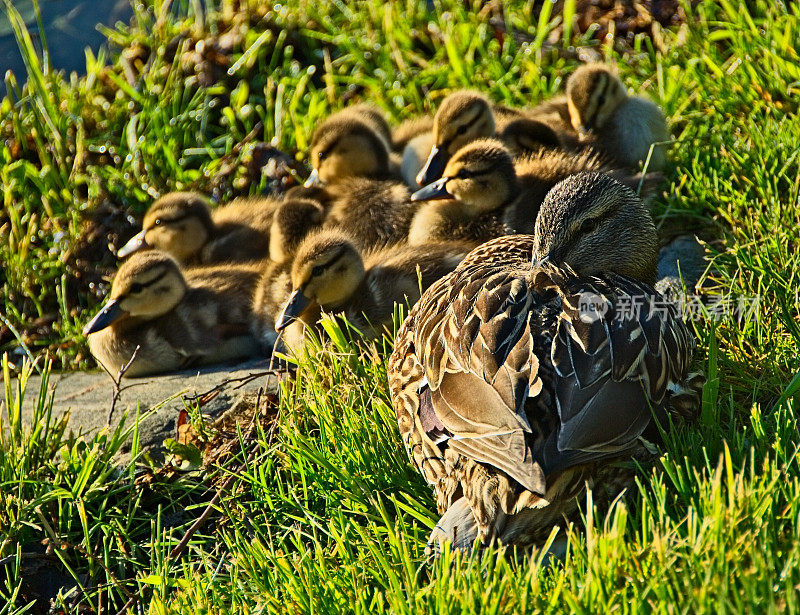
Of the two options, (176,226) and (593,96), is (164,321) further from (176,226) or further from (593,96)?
(593,96)

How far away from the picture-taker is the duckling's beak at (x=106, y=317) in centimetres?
409

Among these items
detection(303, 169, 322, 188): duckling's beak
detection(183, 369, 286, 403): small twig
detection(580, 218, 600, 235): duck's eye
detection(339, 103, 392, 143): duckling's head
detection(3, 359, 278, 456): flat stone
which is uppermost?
detection(580, 218, 600, 235): duck's eye

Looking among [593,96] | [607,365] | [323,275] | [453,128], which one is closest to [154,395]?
[323,275]

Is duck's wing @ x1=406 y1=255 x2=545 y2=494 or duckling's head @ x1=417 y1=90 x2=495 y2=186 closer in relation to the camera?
duck's wing @ x1=406 y1=255 x2=545 y2=494

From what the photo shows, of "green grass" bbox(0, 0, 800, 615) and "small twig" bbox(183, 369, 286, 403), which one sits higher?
"green grass" bbox(0, 0, 800, 615)

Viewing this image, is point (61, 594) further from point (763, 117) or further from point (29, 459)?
point (763, 117)

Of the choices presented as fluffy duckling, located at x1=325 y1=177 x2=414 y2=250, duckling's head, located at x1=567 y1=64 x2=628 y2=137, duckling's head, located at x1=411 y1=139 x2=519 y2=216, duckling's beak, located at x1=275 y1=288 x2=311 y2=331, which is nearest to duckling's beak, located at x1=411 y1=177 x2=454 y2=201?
duckling's head, located at x1=411 y1=139 x2=519 y2=216

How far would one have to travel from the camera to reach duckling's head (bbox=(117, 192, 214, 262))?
4512 mm

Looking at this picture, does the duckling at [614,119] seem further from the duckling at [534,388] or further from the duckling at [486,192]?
the duckling at [534,388]

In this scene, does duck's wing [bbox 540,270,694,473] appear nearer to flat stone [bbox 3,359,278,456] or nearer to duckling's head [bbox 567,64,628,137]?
flat stone [bbox 3,359,278,456]

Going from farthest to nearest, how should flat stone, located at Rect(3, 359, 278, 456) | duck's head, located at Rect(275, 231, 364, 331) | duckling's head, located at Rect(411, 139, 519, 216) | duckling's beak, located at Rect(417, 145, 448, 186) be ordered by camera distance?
duckling's beak, located at Rect(417, 145, 448, 186) → duckling's head, located at Rect(411, 139, 519, 216) → duck's head, located at Rect(275, 231, 364, 331) → flat stone, located at Rect(3, 359, 278, 456)

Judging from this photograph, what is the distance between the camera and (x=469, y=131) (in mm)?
4375

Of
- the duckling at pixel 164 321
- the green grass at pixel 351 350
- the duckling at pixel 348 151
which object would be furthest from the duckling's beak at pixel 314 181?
the duckling at pixel 164 321

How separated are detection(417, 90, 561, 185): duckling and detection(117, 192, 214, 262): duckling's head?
106 centimetres
